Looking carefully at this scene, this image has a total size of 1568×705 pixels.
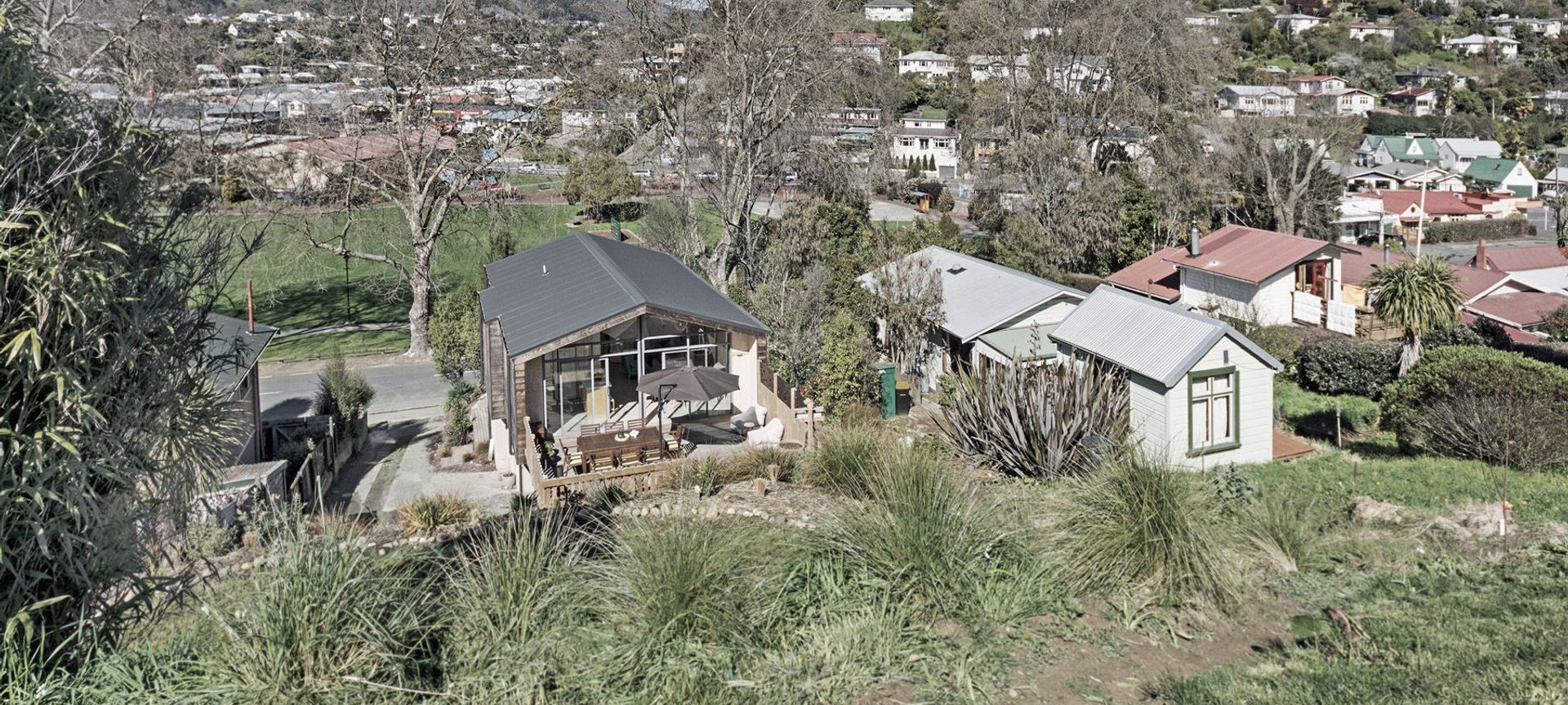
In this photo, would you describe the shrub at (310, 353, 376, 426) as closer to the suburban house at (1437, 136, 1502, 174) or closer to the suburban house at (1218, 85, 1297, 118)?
the suburban house at (1218, 85, 1297, 118)

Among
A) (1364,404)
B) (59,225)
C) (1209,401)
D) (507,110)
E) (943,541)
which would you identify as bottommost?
(1364,404)

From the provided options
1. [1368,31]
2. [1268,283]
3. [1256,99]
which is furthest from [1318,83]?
[1268,283]

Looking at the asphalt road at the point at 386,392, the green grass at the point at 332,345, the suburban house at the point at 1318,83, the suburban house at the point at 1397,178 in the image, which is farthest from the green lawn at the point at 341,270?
the suburban house at the point at 1318,83

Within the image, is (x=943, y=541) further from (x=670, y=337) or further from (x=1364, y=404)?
(x=1364, y=404)

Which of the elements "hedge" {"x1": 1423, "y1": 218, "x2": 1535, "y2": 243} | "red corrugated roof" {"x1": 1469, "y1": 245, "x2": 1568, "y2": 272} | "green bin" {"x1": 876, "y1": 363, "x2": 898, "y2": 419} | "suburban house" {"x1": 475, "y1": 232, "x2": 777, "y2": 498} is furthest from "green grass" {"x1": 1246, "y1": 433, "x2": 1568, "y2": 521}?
"hedge" {"x1": 1423, "y1": 218, "x2": 1535, "y2": 243}

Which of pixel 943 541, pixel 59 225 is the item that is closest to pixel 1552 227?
pixel 943 541
